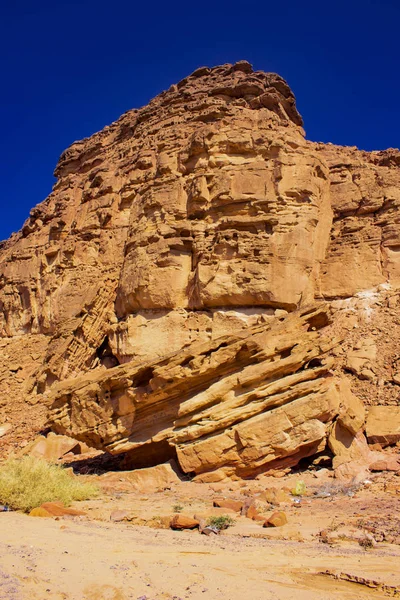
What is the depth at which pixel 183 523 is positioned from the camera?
8234 mm

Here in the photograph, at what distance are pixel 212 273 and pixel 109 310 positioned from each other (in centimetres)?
533

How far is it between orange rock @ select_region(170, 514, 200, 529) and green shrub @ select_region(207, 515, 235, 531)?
0.76ft

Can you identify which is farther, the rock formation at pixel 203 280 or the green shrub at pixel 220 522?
the rock formation at pixel 203 280

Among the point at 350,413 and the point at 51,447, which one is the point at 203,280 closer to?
the point at 51,447

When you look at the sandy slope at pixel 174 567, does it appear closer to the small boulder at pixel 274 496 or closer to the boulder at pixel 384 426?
the small boulder at pixel 274 496

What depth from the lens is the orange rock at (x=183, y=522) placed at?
8234 mm

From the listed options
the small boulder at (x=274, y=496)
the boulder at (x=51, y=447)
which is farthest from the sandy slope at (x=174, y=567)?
the boulder at (x=51, y=447)

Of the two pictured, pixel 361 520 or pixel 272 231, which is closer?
pixel 361 520

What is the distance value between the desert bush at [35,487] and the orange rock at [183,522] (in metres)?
2.86

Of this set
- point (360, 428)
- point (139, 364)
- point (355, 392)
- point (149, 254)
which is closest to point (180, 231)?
point (149, 254)

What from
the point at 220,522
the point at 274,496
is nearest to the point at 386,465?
the point at 274,496

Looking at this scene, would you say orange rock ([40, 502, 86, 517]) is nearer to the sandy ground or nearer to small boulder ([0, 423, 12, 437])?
the sandy ground

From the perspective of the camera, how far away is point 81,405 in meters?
14.0

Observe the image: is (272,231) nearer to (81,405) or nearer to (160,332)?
(160,332)
